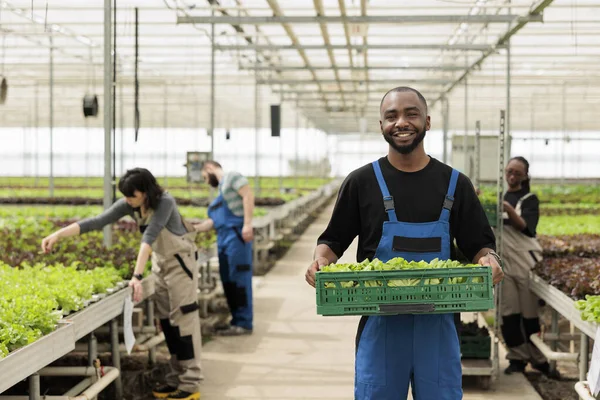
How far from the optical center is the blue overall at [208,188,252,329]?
24.9ft

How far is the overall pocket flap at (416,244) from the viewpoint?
9.76ft

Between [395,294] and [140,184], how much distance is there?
105 inches

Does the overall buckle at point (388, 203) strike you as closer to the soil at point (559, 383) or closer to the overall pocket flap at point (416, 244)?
the overall pocket flap at point (416, 244)

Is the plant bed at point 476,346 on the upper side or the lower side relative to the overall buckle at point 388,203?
lower

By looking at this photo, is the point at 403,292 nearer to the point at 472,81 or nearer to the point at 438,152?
the point at 472,81

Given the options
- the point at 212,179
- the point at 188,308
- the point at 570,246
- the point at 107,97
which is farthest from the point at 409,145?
the point at 570,246

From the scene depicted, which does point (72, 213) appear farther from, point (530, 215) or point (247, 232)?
point (530, 215)

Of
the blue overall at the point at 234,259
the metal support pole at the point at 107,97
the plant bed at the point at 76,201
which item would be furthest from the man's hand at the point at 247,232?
the plant bed at the point at 76,201

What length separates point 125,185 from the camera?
16.7 feet

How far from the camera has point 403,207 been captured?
296 centimetres

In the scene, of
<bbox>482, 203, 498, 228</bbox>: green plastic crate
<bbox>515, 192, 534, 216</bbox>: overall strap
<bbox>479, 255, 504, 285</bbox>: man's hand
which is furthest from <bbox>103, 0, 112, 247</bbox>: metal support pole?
<bbox>479, 255, 504, 285</bbox>: man's hand

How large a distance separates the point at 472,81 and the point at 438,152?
859 inches

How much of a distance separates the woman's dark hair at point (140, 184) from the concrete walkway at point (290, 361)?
4.81 ft

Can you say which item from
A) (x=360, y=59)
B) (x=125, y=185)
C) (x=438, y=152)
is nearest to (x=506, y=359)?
(x=125, y=185)
